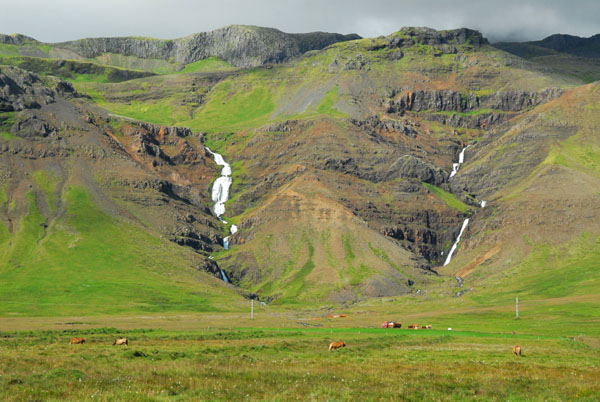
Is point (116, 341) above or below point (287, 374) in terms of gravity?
below

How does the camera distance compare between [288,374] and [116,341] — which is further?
[116,341]

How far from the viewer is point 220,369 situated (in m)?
43.0

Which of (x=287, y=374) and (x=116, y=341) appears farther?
(x=116, y=341)

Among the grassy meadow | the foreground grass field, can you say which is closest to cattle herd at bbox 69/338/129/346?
the foreground grass field

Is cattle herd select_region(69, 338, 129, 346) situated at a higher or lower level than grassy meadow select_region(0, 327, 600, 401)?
lower

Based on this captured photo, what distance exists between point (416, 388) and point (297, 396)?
7732 mm

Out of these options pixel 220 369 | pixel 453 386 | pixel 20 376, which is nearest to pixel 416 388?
pixel 453 386

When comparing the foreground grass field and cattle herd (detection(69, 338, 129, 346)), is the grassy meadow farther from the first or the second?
cattle herd (detection(69, 338, 129, 346))

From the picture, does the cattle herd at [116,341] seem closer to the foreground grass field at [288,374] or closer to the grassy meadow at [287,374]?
the foreground grass field at [288,374]

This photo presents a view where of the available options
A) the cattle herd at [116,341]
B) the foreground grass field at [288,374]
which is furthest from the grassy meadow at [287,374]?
the cattle herd at [116,341]

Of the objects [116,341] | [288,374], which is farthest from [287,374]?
[116,341]

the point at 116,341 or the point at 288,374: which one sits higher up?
the point at 288,374

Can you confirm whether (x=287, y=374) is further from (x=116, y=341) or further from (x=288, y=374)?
(x=116, y=341)

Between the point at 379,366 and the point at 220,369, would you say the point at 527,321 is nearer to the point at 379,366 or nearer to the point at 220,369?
the point at 379,366
